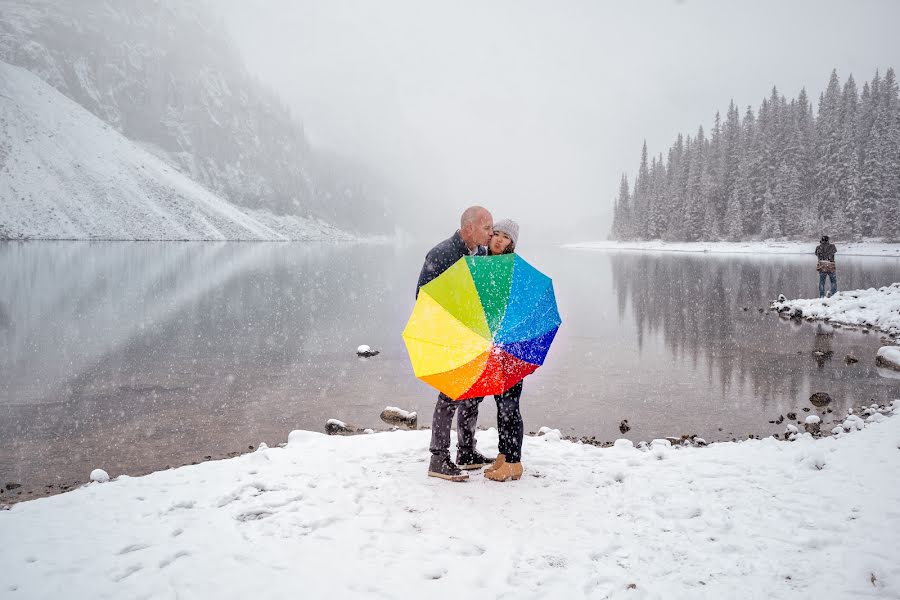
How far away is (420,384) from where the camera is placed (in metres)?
10.7

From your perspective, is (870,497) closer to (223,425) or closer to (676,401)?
(676,401)

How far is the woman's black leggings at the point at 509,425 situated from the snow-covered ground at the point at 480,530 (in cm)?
34

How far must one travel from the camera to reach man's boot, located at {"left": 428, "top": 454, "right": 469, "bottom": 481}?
5.06 meters

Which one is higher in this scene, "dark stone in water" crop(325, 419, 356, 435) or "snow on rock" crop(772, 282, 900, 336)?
"snow on rock" crop(772, 282, 900, 336)

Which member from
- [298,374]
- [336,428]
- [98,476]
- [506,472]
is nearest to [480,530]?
[506,472]

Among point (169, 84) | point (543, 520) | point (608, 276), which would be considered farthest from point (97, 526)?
point (169, 84)

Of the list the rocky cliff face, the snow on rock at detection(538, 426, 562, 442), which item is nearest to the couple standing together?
the snow on rock at detection(538, 426, 562, 442)

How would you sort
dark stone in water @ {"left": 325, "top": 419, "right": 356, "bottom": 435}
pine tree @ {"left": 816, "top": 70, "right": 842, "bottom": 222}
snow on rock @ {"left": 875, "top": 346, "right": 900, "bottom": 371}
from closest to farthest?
dark stone in water @ {"left": 325, "top": 419, "right": 356, "bottom": 435}, snow on rock @ {"left": 875, "top": 346, "right": 900, "bottom": 371}, pine tree @ {"left": 816, "top": 70, "right": 842, "bottom": 222}

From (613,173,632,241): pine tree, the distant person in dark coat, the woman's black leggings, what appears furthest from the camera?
(613,173,632,241): pine tree

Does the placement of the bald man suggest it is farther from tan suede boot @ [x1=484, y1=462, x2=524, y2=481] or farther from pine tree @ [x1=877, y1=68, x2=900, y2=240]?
pine tree @ [x1=877, y1=68, x2=900, y2=240]

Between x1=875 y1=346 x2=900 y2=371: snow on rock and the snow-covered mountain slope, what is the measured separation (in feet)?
271

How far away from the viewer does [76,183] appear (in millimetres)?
73312

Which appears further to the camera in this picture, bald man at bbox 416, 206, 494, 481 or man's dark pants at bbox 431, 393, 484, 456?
man's dark pants at bbox 431, 393, 484, 456

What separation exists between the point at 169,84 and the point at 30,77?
8695 centimetres
